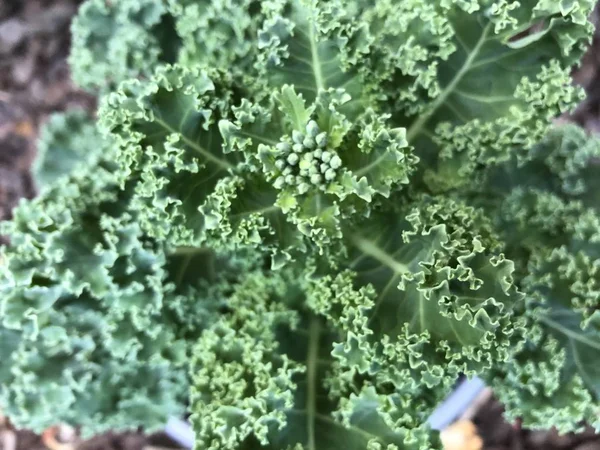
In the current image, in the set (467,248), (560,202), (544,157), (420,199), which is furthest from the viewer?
(544,157)

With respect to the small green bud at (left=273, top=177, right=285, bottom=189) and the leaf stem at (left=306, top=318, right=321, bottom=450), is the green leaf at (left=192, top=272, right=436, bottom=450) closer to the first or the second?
the leaf stem at (left=306, top=318, right=321, bottom=450)

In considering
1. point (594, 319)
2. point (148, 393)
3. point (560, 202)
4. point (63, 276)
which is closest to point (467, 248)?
point (594, 319)

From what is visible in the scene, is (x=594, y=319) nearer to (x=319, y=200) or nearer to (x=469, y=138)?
(x=469, y=138)

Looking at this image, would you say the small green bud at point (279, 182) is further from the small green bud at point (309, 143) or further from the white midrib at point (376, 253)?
the white midrib at point (376, 253)

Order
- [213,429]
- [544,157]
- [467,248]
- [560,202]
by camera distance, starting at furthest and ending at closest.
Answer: [544,157]
[560,202]
[213,429]
[467,248]

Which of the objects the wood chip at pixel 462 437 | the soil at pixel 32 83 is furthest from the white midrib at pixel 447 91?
the soil at pixel 32 83

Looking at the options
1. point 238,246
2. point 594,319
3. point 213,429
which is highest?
point 238,246
